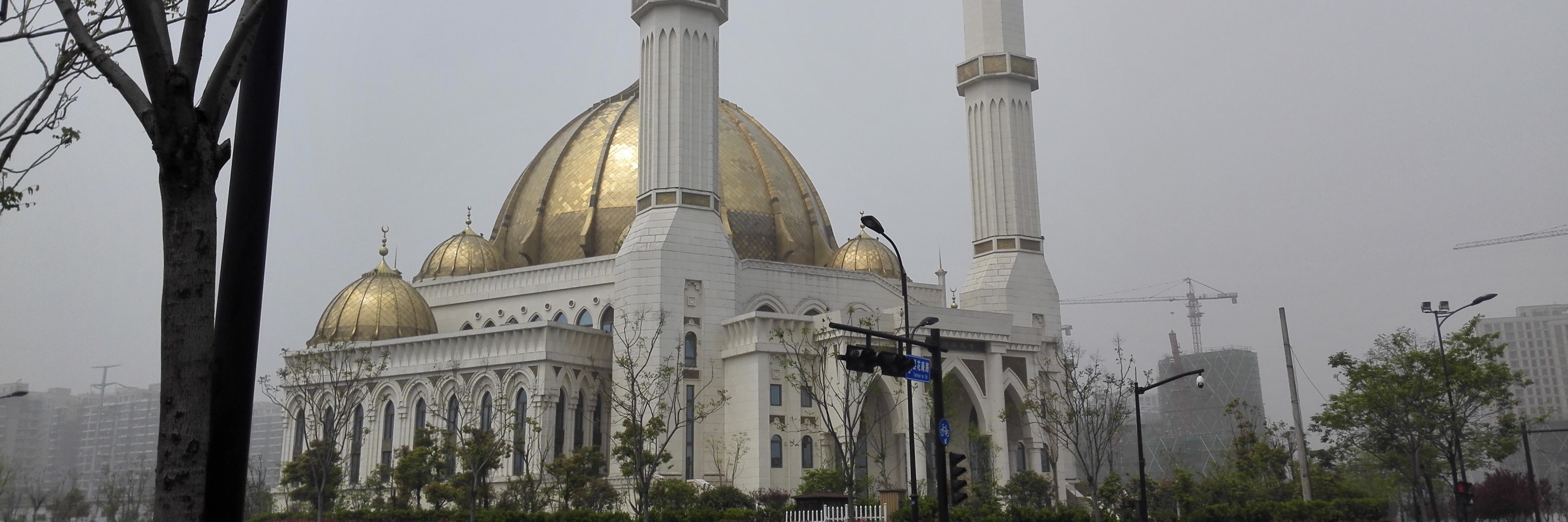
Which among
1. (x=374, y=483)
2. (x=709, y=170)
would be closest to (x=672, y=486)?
(x=374, y=483)

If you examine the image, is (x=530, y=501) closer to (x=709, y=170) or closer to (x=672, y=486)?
(x=672, y=486)

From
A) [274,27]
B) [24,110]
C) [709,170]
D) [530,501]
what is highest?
[709,170]

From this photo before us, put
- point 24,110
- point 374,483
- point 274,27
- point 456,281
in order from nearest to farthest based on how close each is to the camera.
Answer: point 274,27
point 24,110
point 374,483
point 456,281

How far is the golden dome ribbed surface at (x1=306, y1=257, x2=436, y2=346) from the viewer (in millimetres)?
40375

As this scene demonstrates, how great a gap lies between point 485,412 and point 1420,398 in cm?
2614

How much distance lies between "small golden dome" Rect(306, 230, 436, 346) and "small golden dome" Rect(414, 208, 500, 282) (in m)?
3.18

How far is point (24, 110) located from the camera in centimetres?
1039

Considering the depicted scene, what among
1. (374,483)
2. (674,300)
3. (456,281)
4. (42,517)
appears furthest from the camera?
(42,517)

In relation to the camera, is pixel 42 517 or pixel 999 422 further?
pixel 42 517

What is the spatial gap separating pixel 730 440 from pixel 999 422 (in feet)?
27.6

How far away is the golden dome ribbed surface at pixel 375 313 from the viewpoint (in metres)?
40.4

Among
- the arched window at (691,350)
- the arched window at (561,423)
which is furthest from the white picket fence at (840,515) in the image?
the arched window at (561,423)

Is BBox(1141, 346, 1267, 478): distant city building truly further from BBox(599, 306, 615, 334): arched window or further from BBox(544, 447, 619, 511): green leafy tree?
BBox(544, 447, 619, 511): green leafy tree

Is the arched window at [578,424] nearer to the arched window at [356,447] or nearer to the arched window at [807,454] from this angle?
the arched window at [807,454]
